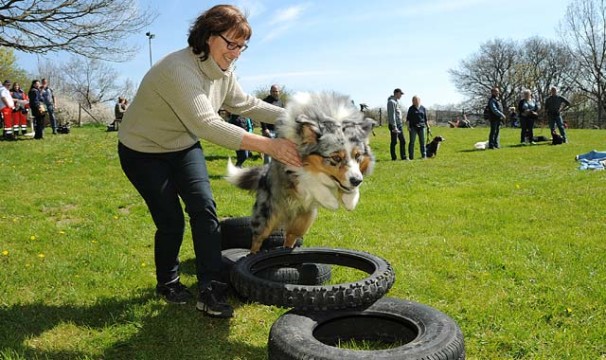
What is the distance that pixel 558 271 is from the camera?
4906 millimetres

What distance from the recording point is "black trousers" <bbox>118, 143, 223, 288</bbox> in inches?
149

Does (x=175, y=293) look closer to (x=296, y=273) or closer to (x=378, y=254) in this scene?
(x=296, y=273)

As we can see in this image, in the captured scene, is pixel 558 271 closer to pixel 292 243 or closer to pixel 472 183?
pixel 292 243

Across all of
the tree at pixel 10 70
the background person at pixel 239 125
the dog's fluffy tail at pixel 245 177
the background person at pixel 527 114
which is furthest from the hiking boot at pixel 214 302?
the tree at pixel 10 70

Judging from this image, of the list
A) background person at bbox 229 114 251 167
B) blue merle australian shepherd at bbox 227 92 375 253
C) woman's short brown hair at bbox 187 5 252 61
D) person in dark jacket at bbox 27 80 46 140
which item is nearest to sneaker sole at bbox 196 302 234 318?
blue merle australian shepherd at bbox 227 92 375 253

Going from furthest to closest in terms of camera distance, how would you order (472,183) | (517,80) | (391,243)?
(517,80) < (472,183) < (391,243)

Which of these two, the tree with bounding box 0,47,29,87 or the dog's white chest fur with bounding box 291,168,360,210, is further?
the tree with bounding box 0,47,29,87

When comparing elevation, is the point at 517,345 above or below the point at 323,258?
below

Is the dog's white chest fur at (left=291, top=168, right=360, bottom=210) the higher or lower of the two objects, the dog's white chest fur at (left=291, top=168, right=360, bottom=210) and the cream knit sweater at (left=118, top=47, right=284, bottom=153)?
the lower

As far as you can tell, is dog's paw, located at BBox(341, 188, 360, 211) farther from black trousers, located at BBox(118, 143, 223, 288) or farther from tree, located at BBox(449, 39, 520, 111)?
tree, located at BBox(449, 39, 520, 111)

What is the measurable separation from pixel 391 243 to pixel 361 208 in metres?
2.11

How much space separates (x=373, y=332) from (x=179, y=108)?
2.15 metres

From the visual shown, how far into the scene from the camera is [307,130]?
3.83 metres

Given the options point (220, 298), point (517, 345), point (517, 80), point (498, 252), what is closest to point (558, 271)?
point (498, 252)
